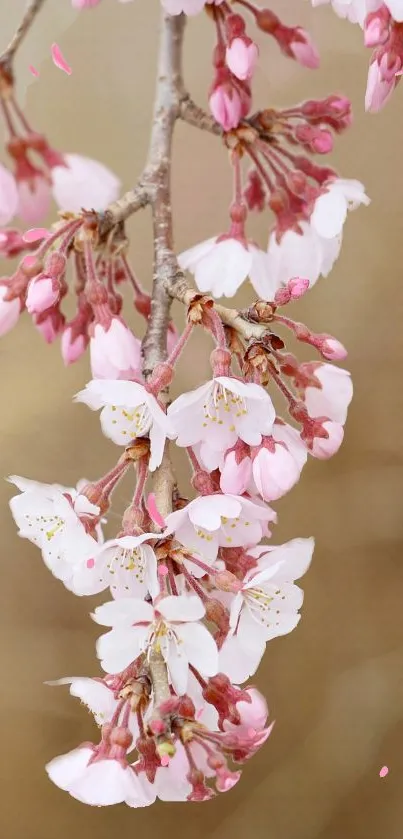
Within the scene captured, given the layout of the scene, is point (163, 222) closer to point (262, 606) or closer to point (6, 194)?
point (6, 194)

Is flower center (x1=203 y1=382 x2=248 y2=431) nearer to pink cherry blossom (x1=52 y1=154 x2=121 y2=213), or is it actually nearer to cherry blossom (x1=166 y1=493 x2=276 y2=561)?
cherry blossom (x1=166 y1=493 x2=276 y2=561)

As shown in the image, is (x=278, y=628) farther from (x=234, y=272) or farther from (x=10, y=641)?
(x=10, y=641)

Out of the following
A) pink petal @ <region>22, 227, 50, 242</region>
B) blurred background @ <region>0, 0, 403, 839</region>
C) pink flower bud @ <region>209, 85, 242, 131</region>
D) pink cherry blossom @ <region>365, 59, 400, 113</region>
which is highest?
pink cherry blossom @ <region>365, 59, 400, 113</region>

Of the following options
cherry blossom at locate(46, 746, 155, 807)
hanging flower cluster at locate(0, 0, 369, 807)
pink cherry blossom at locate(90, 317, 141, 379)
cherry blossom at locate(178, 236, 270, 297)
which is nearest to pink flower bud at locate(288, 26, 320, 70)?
hanging flower cluster at locate(0, 0, 369, 807)

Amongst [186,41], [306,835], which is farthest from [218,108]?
[306,835]

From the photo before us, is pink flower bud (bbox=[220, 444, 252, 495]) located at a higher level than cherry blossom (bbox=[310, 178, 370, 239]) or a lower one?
lower

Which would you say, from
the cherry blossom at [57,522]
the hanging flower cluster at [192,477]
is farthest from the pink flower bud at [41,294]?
the cherry blossom at [57,522]
